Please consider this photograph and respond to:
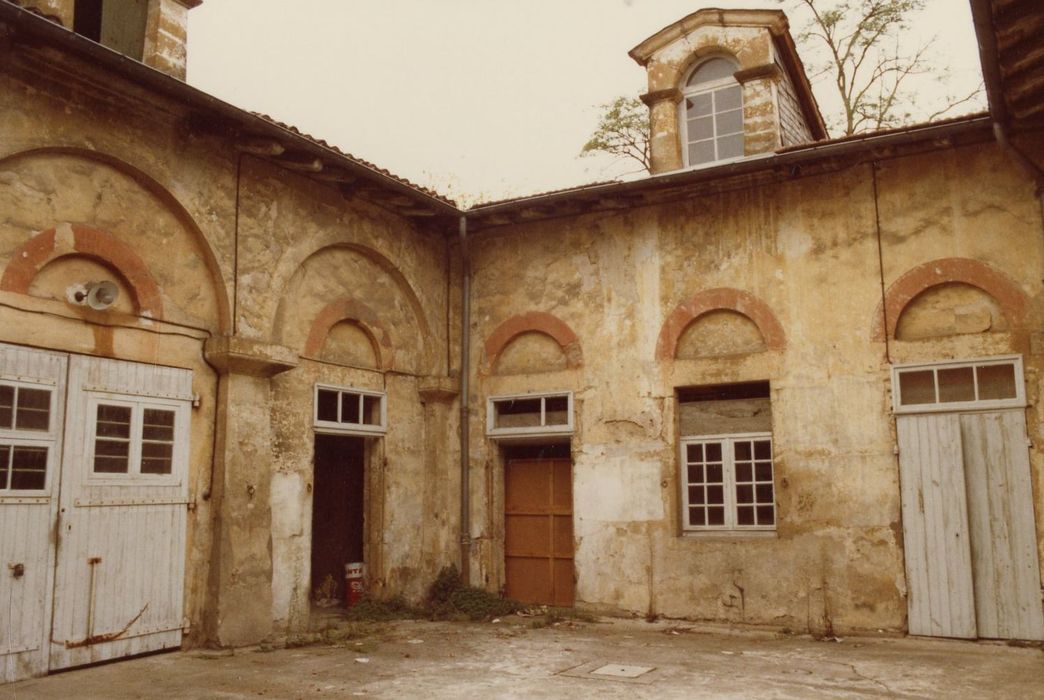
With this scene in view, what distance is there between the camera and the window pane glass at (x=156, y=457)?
8.38m

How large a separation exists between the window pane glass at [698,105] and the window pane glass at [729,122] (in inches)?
6.9

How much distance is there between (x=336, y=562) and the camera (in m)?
13.5

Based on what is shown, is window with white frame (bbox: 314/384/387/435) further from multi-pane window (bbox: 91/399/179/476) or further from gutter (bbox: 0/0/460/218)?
gutter (bbox: 0/0/460/218)

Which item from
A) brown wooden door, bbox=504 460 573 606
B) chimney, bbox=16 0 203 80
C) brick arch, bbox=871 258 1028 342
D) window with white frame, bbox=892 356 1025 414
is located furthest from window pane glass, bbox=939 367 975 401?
chimney, bbox=16 0 203 80

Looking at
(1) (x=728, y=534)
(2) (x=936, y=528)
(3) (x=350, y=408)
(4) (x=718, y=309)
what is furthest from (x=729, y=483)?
(3) (x=350, y=408)

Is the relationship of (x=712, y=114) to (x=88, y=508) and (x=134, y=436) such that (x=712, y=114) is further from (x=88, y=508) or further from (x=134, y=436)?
(x=88, y=508)

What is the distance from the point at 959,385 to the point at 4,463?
9.37m

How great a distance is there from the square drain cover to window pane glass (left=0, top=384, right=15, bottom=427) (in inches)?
217

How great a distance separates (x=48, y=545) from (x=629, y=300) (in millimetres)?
7137

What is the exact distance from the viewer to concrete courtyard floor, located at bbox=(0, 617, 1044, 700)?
273 inches

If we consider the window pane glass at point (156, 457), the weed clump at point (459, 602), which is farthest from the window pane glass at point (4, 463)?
the weed clump at point (459, 602)

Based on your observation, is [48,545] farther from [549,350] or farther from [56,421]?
[549,350]

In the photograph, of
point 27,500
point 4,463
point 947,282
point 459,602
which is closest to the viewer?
point 4,463

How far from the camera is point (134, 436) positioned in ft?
27.2
